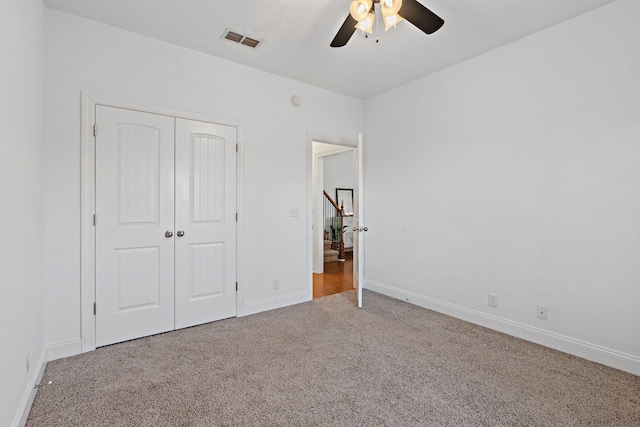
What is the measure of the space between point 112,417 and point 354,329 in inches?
78.4

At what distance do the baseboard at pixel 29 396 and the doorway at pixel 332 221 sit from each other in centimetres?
273

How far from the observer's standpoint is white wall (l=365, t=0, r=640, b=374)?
2312mm

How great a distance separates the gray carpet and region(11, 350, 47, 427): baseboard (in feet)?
0.15

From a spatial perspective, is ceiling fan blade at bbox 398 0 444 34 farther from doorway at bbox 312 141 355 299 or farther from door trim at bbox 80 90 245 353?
door trim at bbox 80 90 245 353

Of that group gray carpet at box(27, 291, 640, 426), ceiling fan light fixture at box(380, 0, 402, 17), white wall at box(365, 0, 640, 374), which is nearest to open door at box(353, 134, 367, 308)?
white wall at box(365, 0, 640, 374)

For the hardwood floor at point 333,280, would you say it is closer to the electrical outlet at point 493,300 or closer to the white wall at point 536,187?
the white wall at point 536,187

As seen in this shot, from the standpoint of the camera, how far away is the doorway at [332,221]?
189 inches

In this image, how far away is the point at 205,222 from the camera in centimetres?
313

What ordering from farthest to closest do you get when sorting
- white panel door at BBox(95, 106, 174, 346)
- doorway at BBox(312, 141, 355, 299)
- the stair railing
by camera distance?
the stair railing, doorway at BBox(312, 141, 355, 299), white panel door at BBox(95, 106, 174, 346)

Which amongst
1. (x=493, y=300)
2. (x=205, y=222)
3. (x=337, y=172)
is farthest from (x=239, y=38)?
(x=337, y=172)

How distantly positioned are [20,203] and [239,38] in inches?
83.5

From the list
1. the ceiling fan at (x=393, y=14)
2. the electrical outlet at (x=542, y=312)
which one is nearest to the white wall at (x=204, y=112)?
the ceiling fan at (x=393, y=14)

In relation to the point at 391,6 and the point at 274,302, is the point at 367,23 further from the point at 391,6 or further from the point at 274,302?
the point at 274,302

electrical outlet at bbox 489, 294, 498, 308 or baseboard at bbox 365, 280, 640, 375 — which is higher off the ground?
electrical outlet at bbox 489, 294, 498, 308
